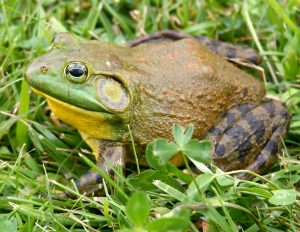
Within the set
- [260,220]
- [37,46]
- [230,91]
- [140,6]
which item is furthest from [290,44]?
[37,46]

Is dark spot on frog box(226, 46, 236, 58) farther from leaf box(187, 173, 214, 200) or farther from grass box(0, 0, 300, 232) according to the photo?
leaf box(187, 173, 214, 200)

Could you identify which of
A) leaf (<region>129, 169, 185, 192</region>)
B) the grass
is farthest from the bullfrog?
leaf (<region>129, 169, 185, 192</region>)

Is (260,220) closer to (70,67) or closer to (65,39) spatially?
(70,67)

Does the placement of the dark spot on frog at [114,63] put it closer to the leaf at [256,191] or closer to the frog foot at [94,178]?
the frog foot at [94,178]

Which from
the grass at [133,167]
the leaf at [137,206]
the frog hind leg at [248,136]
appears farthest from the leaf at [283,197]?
the leaf at [137,206]

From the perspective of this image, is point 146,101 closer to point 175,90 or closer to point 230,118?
point 175,90

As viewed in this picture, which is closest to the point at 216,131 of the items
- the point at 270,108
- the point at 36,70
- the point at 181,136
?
the point at 270,108
